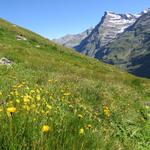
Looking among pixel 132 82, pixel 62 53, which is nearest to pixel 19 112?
pixel 132 82

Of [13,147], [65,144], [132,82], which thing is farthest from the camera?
[132,82]

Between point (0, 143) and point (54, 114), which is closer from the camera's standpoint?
point (0, 143)

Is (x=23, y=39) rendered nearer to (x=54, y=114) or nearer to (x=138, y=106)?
(x=138, y=106)

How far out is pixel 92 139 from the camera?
6160 mm

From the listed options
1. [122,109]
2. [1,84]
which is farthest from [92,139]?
[122,109]

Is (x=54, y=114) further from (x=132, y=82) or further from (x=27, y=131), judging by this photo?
(x=132, y=82)

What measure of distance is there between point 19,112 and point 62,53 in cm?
3991

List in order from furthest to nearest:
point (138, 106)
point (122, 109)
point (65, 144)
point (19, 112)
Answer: point (138, 106), point (122, 109), point (19, 112), point (65, 144)

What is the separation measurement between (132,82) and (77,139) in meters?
26.0

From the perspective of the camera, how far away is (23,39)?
45.7 m

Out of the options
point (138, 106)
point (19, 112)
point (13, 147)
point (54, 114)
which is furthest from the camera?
point (138, 106)

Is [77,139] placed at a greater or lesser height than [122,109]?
greater

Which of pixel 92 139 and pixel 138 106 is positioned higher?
pixel 92 139

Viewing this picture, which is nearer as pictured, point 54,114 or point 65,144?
point 65,144
